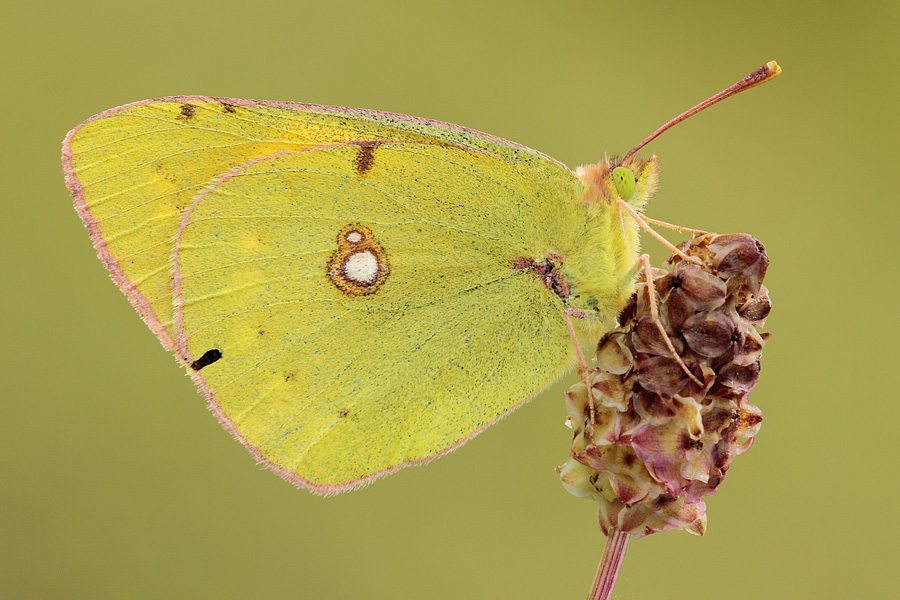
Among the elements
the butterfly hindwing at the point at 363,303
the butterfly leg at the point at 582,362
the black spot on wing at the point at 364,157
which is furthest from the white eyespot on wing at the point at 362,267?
the butterfly leg at the point at 582,362

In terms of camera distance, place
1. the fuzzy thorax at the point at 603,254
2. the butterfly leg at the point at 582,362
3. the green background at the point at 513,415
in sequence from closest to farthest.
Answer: the butterfly leg at the point at 582,362
the fuzzy thorax at the point at 603,254
the green background at the point at 513,415

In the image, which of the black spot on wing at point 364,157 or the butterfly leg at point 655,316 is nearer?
the butterfly leg at point 655,316

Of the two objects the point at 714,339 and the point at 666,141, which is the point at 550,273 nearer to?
the point at 714,339

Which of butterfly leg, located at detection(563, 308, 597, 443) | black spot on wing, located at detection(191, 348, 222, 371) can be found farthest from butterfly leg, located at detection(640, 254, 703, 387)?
black spot on wing, located at detection(191, 348, 222, 371)

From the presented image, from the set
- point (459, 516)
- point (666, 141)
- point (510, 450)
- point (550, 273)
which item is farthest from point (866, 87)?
point (550, 273)

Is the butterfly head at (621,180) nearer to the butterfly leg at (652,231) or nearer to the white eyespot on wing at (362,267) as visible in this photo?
the butterfly leg at (652,231)

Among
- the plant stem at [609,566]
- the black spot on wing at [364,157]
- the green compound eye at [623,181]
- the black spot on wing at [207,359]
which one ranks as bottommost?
the plant stem at [609,566]
